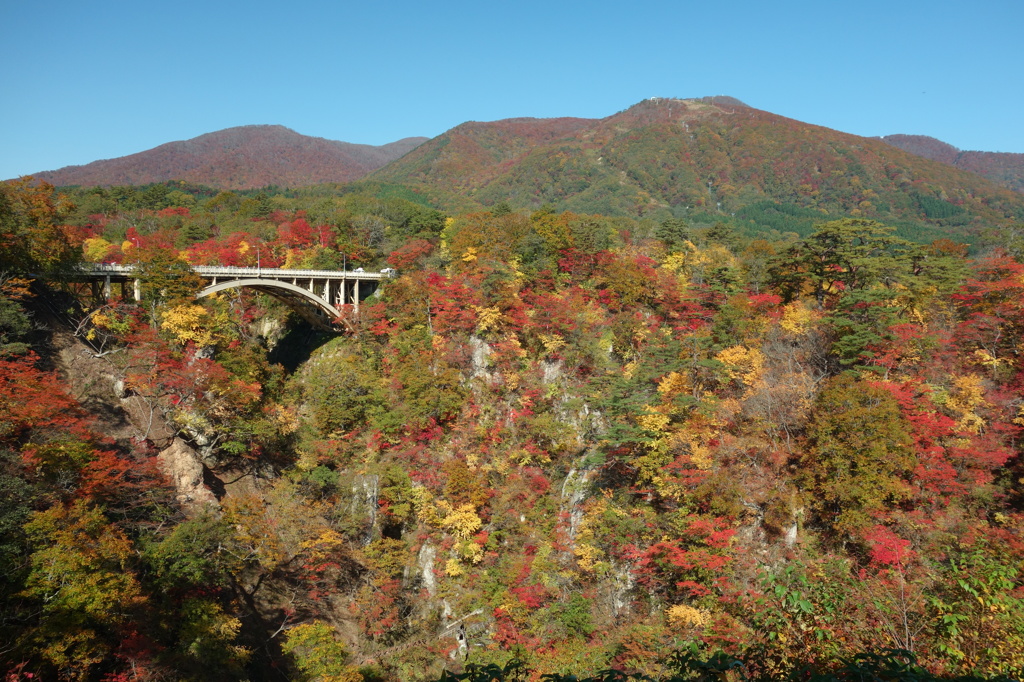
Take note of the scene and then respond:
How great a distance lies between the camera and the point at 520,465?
24984mm

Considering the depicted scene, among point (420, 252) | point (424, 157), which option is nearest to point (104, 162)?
point (424, 157)

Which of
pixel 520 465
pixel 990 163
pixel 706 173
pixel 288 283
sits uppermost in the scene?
pixel 990 163

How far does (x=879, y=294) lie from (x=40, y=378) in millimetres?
36008

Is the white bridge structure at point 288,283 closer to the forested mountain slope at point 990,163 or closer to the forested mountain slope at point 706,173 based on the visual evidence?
the forested mountain slope at point 706,173

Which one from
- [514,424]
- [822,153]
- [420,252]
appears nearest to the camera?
[514,424]

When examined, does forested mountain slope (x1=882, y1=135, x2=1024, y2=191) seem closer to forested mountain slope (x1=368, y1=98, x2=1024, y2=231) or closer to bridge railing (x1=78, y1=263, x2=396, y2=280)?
forested mountain slope (x1=368, y1=98, x2=1024, y2=231)

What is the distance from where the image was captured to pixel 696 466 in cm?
1919

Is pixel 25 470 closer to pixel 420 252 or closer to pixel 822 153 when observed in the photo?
pixel 420 252

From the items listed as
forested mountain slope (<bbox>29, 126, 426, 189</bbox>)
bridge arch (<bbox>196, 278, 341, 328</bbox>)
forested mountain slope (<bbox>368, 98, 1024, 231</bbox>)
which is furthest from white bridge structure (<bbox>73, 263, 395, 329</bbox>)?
forested mountain slope (<bbox>29, 126, 426, 189</bbox>)

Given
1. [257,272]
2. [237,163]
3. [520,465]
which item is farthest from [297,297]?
[237,163]

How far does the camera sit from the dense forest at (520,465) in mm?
13500

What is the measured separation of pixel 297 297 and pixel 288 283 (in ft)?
6.24

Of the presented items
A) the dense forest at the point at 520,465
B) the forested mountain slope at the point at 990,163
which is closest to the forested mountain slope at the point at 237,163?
the dense forest at the point at 520,465

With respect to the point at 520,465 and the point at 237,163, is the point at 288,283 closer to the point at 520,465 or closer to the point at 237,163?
the point at 520,465
